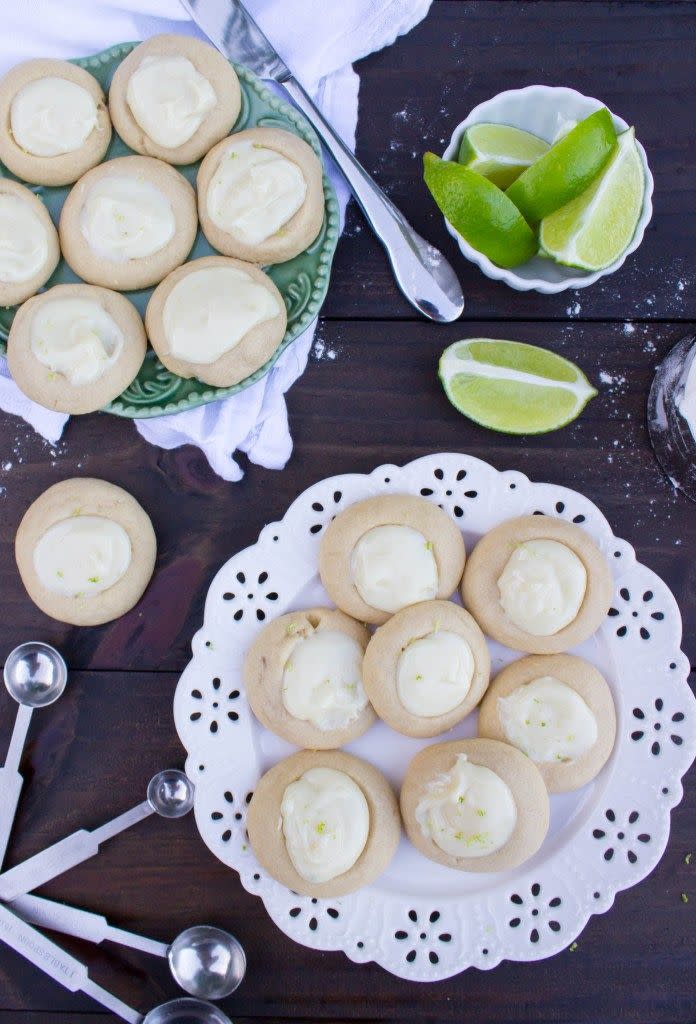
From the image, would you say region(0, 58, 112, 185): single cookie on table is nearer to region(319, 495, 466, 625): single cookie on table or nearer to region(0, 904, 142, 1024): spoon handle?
region(319, 495, 466, 625): single cookie on table

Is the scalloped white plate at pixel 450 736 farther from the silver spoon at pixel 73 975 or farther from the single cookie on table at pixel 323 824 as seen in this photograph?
the silver spoon at pixel 73 975

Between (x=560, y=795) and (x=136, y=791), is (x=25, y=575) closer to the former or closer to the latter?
(x=136, y=791)

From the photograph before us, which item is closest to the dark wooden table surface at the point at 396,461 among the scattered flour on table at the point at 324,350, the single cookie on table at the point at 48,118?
the scattered flour on table at the point at 324,350

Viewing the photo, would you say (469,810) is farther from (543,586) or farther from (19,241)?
(19,241)

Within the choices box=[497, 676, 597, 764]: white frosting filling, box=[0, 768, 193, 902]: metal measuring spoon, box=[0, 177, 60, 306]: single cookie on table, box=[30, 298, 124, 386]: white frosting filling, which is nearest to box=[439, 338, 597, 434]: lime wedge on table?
box=[497, 676, 597, 764]: white frosting filling

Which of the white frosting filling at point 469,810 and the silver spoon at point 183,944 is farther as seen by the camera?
the silver spoon at point 183,944
